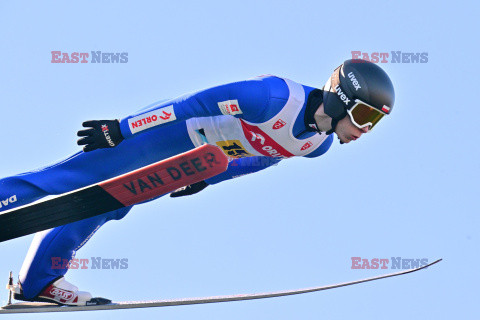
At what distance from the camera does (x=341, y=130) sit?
932 centimetres

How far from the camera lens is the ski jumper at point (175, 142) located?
9125 millimetres

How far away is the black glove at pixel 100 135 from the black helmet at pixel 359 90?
1814 millimetres

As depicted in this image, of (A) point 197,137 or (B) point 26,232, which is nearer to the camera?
(B) point 26,232

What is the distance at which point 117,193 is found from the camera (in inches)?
337

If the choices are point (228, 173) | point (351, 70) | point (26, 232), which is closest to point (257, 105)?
point (351, 70)

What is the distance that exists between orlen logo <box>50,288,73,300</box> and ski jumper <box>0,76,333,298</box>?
11cm

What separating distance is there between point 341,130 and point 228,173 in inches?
61.0

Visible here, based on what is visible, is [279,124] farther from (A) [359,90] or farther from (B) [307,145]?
(A) [359,90]

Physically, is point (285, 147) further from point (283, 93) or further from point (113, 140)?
point (113, 140)

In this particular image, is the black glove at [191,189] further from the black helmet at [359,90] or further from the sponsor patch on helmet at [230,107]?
the black helmet at [359,90]

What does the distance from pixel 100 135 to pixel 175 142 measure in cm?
75

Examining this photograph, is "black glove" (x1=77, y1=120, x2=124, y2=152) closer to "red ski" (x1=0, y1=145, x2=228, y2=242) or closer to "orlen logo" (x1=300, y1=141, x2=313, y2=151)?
"red ski" (x1=0, y1=145, x2=228, y2=242)

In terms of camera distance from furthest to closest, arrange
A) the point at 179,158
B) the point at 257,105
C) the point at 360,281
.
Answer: the point at 360,281 → the point at 257,105 → the point at 179,158

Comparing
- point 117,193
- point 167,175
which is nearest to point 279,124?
point 167,175
